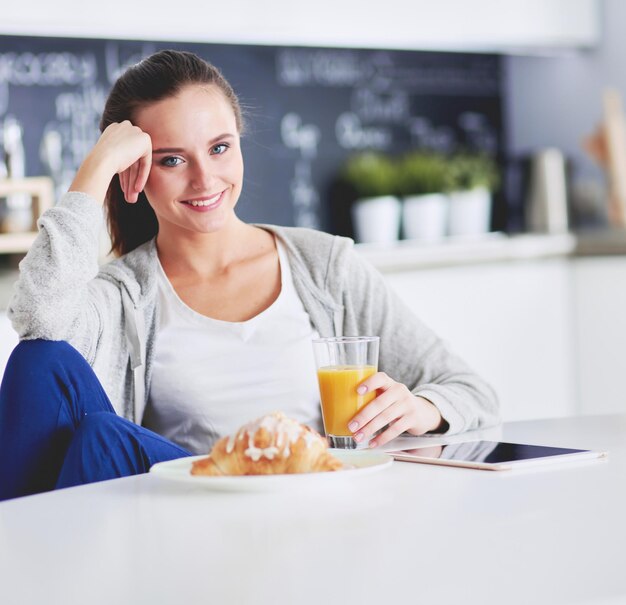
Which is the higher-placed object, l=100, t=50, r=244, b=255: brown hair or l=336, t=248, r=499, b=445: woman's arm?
l=100, t=50, r=244, b=255: brown hair

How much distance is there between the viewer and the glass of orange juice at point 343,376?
1.28m

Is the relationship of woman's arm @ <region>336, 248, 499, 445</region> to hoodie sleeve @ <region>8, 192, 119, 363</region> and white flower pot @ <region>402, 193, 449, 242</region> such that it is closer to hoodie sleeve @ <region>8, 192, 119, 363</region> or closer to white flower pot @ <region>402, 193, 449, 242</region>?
hoodie sleeve @ <region>8, 192, 119, 363</region>

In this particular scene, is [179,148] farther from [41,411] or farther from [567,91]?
[567,91]

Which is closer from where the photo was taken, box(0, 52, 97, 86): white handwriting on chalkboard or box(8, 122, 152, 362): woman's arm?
box(8, 122, 152, 362): woman's arm

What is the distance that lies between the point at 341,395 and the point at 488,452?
0.19 m

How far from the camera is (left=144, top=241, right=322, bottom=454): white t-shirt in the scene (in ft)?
5.63

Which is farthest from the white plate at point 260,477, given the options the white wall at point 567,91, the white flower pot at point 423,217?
the white wall at point 567,91

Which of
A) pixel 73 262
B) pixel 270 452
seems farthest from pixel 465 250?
pixel 270 452

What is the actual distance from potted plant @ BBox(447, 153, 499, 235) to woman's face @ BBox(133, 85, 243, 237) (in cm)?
234

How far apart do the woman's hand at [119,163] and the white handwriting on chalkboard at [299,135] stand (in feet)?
7.00

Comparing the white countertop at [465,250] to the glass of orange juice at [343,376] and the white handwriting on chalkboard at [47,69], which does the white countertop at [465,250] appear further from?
the glass of orange juice at [343,376]

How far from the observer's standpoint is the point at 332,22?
11.6ft

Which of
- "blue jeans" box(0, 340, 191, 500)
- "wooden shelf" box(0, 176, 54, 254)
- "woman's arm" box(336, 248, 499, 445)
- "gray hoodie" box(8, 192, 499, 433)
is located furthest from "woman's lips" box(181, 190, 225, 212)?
"wooden shelf" box(0, 176, 54, 254)

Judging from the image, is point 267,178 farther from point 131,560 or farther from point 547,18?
point 131,560
